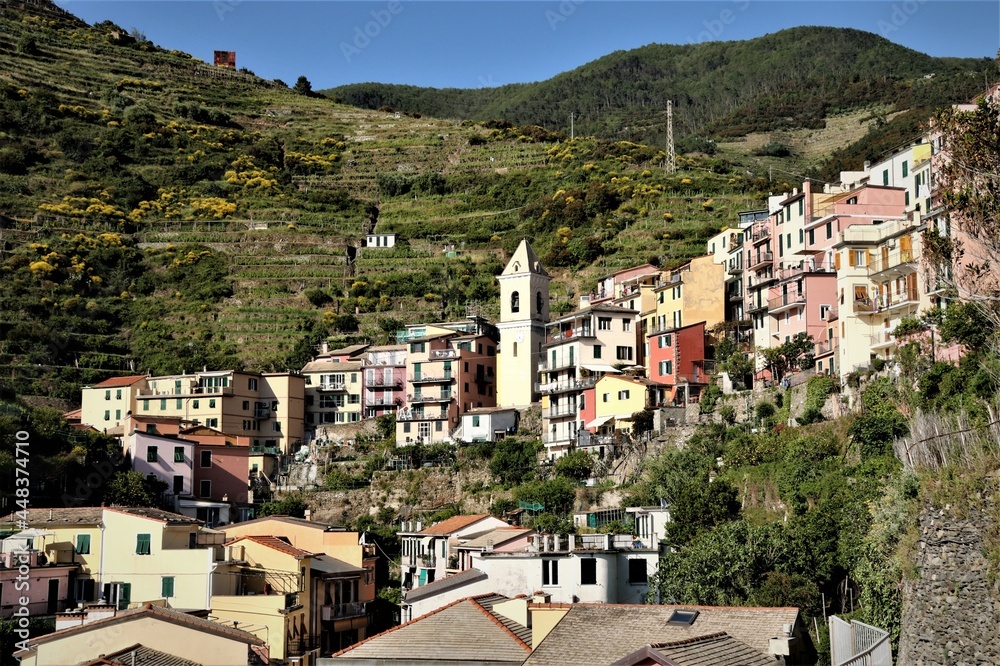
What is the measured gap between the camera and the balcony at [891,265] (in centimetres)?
5247

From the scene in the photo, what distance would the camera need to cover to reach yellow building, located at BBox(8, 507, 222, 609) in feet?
163

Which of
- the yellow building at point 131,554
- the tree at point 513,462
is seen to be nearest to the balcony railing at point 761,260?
the tree at point 513,462

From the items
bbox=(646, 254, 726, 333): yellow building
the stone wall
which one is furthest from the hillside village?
bbox=(646, 254, 726, 333): yellow building

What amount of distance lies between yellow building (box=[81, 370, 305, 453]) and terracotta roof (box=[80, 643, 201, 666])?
166 feet

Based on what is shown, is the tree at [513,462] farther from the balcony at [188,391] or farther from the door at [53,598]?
the door at [53,598]

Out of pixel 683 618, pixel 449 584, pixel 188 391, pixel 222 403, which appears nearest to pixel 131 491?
pixel 222 403

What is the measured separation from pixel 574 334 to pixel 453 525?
19.2m

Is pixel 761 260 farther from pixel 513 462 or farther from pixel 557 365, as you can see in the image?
pixel 513 462

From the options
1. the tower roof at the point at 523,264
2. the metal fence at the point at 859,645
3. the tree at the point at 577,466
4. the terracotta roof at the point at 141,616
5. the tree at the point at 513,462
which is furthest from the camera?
the tower roof at the point at 523,264

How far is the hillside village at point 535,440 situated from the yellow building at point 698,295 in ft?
0.59

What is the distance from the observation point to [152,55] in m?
185

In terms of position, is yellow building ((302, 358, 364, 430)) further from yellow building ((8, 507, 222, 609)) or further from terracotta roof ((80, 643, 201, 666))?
terracotta roof ((80, 643, 201, 666))

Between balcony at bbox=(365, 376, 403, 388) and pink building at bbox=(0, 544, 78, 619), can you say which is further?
balcony at bbox=(365, 376, 403, 388)

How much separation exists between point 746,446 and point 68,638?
98.4 feet
